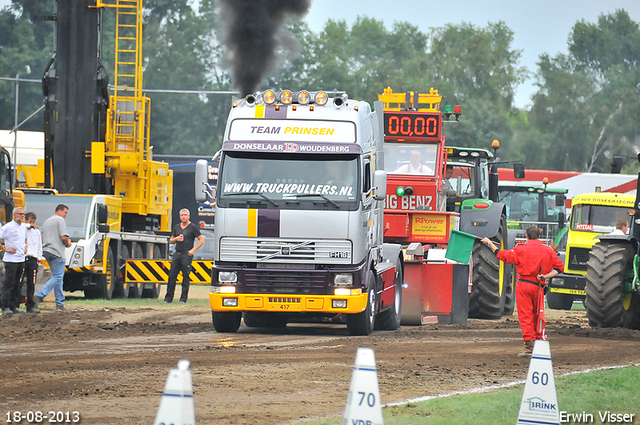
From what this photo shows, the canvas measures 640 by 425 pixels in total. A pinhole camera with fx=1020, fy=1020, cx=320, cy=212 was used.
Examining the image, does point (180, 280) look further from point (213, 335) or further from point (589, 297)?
point (589, 297)

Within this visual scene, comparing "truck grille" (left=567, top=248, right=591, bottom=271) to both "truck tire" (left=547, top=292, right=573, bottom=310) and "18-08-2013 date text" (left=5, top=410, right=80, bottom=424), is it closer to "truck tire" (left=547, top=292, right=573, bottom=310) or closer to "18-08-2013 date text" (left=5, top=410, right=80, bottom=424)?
"truck tire" (left=547, top=292, right=573, bottom=310)

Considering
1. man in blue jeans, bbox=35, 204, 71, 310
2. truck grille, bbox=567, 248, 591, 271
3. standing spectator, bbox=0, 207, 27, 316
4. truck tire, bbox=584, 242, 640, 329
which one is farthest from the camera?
truck grille, bbox=567, 248, 591, 271

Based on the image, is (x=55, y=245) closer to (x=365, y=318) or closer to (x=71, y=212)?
(x=71, y=212)

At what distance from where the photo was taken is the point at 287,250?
14.4 meters

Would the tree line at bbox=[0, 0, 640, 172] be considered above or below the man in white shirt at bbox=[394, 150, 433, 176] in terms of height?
above

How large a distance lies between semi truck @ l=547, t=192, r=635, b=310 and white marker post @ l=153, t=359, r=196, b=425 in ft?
63.7

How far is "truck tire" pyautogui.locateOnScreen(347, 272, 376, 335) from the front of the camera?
14.8m

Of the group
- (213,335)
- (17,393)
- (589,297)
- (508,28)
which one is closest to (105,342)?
(213,335)

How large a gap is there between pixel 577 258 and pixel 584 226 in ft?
2.71

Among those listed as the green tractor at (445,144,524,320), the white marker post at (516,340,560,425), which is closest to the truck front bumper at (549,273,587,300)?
the green tractor at (445,144,524,320)

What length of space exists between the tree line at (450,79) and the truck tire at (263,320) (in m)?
51.7

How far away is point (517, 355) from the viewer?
42.2 feet

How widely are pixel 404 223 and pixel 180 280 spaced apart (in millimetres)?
8072

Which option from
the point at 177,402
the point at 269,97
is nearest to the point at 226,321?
the point at 269,97
